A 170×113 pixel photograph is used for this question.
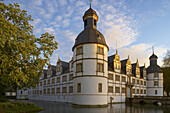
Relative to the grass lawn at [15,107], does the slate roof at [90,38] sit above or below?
above

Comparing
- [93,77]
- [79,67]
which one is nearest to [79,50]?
[79,67]

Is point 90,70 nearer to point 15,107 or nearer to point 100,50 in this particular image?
point 100,50

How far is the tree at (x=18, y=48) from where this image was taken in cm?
1220

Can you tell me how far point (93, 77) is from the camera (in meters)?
25.6

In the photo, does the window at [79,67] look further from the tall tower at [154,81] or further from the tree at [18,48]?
the tall tower at [154,81]

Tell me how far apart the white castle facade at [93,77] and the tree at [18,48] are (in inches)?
362

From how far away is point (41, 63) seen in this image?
14539mm

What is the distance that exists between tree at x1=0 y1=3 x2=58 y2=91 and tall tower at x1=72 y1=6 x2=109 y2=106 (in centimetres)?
1124

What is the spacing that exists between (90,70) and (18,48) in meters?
14.8

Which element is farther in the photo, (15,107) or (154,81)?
(154,81)

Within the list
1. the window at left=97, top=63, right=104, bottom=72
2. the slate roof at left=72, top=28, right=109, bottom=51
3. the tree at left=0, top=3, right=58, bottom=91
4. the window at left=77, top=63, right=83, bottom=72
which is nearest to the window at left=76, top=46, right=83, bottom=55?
the slate roof at left=72, top=28, right=109, bottom=51

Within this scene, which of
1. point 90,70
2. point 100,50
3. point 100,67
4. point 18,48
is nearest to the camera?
point 18,48

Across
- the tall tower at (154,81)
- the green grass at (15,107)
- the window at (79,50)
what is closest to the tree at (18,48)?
the green grass at (15,107)

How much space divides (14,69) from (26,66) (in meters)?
1.41
